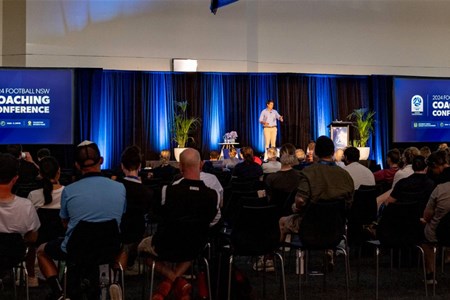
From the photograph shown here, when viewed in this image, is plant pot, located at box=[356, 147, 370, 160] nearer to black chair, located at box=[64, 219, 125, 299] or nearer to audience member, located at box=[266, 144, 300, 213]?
audience member, located at box=[266, 144, 300, 213]

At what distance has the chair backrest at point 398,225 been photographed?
5918 mm

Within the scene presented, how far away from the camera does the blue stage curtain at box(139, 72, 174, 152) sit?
15508mm

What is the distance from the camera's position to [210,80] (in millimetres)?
15805

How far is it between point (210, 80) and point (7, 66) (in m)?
4.36

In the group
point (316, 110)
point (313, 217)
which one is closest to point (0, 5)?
point (316, 110)

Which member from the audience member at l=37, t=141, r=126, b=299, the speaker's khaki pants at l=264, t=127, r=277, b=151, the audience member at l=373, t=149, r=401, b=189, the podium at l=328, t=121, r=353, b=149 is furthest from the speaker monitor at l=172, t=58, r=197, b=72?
the audience member at l=37, t=141, r=126, b=299

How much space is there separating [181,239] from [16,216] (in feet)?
3.78

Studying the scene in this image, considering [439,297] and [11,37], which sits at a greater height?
[11,37]

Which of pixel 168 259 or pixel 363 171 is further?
pixel 363 171

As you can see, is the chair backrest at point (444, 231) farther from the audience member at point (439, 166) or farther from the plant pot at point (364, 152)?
the plant pot at point (364, 152)

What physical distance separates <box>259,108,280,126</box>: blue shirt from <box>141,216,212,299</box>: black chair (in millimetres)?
10559

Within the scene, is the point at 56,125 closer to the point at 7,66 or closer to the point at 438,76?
the point at 7,66

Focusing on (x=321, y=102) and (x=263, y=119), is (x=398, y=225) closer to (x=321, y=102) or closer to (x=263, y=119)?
(x=263, y=119)

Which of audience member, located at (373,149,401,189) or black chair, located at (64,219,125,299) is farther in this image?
audience member, located at (373,149,401,189)
